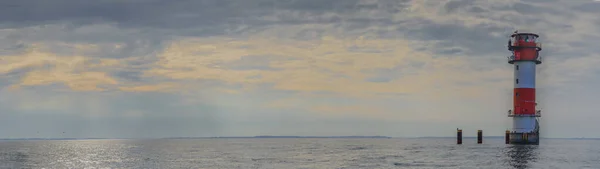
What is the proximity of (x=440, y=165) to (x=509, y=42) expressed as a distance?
4623 centimetres

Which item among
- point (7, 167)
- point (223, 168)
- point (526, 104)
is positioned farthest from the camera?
point (526, 104)

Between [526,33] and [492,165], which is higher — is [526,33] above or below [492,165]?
above

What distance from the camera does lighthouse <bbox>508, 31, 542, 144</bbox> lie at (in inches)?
3984

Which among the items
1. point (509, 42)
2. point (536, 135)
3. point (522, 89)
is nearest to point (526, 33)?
point (509, 42)

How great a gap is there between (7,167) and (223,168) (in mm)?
30369

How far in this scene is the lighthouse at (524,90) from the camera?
101188 mm

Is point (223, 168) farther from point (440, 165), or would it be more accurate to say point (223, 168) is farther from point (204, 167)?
point (440, 165)

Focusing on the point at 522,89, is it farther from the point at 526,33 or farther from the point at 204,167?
Result: the point at 204,167

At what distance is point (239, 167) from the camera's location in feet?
234

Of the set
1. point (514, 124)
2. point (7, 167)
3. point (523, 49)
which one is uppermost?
point (523, 49)

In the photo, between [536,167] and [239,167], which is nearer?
[536,167]

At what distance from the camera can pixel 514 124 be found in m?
104

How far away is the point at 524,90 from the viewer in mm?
100812

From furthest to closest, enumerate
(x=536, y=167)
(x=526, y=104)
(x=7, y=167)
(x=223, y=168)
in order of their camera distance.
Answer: (x=526, y=104) < (x=7, y=167) < (x=223, y=168) < (x=536, y=167)
